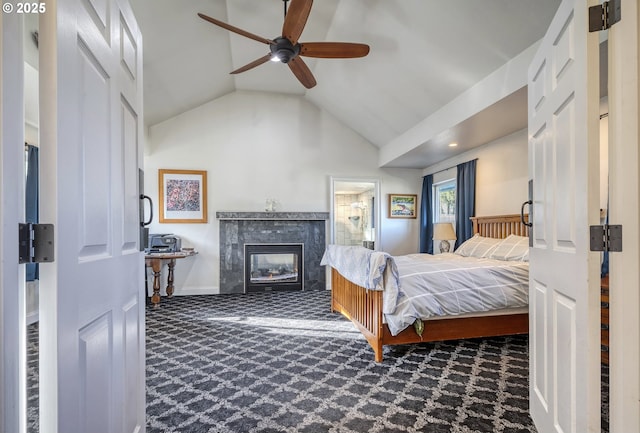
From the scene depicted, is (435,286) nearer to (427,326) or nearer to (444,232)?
(427,326)

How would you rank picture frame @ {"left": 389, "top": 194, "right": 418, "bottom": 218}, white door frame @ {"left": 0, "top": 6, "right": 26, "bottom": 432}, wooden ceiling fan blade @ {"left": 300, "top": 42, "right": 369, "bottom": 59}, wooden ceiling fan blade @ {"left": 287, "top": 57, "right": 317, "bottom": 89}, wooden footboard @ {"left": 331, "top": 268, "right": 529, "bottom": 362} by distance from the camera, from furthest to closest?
1. picture frame @ {"left": 389, "top": 194, "right": 418, "bottom": 218}
2. wooden ceiling fan blade @ {"left": 287, "top": 57, "right": 317, "bottom": 89}
3. wooden ceiling fan blade @ {"left": 300, "top": 42, "right": 369, "bottom": 59}
4. wooden footboard @ {"left": 331, "top": 268, "right": 529, "bottom": 362}
5. white door frame @ {"left": 0, "top": 6, "right": 26, "bottom": 432}

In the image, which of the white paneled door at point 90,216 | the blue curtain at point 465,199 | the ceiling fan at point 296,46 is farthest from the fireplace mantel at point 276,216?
the white paneled door at point 90,216

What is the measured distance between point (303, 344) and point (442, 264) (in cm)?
151

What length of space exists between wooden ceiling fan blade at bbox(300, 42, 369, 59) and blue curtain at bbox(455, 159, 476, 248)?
8.97 ft

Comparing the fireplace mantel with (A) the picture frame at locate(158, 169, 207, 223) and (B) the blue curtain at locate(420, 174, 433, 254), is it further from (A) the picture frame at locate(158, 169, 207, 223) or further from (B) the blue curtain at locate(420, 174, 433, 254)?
(B) the blue curtain at locate(420, 174, 433, 254)

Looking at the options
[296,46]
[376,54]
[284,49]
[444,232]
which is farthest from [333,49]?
[444,232]

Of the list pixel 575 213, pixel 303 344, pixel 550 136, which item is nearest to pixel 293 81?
pixel 303 344

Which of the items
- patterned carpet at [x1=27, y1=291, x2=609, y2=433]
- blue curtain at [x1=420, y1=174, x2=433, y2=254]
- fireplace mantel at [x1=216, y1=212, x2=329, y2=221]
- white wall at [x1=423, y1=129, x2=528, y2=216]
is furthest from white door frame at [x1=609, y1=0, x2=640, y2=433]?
blue curtain at [x1=420, y1=174, x2=433, y2=254]

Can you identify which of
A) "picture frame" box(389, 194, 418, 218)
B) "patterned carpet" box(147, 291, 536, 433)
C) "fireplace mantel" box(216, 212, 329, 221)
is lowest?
"patterned carpet" box(147, 291, 536, 433)

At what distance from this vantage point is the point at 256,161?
5477 mm

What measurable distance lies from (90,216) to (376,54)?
3516 millimetres

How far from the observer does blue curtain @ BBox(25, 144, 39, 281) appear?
2.42 ft

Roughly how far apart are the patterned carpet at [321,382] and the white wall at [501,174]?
183 cm

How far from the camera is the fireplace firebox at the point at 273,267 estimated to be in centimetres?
538
